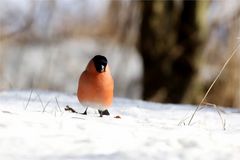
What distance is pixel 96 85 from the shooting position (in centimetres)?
338

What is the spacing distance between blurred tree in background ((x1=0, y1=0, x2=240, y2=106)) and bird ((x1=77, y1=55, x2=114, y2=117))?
3.58 m

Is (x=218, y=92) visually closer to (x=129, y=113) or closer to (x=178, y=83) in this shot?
(x=178, y=83)

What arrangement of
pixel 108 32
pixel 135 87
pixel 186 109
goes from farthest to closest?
pixel 108 32, pixel 135 87, pixel 186 109

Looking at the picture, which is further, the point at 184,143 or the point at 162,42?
the point at 162,42

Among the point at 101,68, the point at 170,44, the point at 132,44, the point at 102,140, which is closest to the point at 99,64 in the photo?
the point at 101,68

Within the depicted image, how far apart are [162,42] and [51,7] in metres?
2.17

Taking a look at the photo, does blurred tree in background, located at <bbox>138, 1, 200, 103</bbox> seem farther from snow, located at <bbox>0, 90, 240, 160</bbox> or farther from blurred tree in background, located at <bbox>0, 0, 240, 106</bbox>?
snow, located at <bbox>0, 90, 240, 160</bbox>

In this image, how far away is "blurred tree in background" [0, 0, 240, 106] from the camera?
8562mm

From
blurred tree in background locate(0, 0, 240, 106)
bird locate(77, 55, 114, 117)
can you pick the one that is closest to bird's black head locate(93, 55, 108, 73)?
bird locate(77, 55, 114, 117)

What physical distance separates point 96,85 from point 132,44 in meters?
7.27

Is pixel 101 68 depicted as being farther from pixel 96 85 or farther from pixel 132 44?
pixel 132 44

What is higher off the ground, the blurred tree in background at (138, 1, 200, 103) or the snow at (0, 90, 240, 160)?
the blurred tree in background at (138, 1, 200, 103)

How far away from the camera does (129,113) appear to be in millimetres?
3834

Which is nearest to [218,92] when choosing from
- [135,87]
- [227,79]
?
[227,79]
